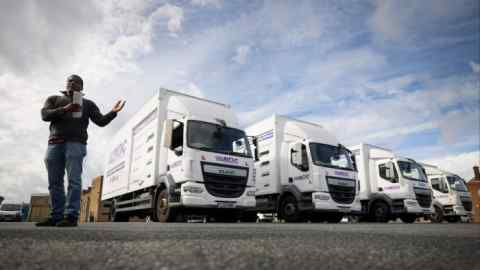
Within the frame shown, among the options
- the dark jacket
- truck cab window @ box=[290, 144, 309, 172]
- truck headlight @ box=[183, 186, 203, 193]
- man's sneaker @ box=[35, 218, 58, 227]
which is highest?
truck cab window @ box=[290, 144, 309, 172]

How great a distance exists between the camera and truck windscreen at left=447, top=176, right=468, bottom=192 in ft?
53.5

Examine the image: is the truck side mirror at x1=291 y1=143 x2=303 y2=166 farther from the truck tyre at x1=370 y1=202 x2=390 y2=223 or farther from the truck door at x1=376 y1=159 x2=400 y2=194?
the truck tyre at x1=370 y1=202 x2=390 y2=223

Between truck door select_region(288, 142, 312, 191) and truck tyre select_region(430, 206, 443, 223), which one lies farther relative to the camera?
truck tyre select_region(430, 206, 443, 223)

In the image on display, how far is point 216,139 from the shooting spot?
8102 millimetres

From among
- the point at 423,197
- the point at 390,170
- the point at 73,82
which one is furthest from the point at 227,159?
the point at 423,197

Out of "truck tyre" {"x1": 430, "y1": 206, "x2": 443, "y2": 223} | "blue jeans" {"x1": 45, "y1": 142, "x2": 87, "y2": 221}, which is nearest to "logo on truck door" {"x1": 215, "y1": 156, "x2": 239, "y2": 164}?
"blue jeans" {"x1": 45, "y1": 142, "x2": 87, "y2": 221}

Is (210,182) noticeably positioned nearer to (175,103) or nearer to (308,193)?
(175,103)

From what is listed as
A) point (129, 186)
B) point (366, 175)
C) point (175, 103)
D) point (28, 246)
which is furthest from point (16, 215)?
point (28, 246)

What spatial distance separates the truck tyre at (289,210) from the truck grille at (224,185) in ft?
8.06

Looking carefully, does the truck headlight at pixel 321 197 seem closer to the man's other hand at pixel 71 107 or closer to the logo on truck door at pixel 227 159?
the logo on truck door at pixel 227 159

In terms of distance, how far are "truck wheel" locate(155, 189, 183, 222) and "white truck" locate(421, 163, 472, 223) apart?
12.6m

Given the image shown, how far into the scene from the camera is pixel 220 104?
30.8 ft

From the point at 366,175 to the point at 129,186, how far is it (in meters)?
8.61

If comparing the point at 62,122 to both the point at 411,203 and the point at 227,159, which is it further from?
the point at 411,203
